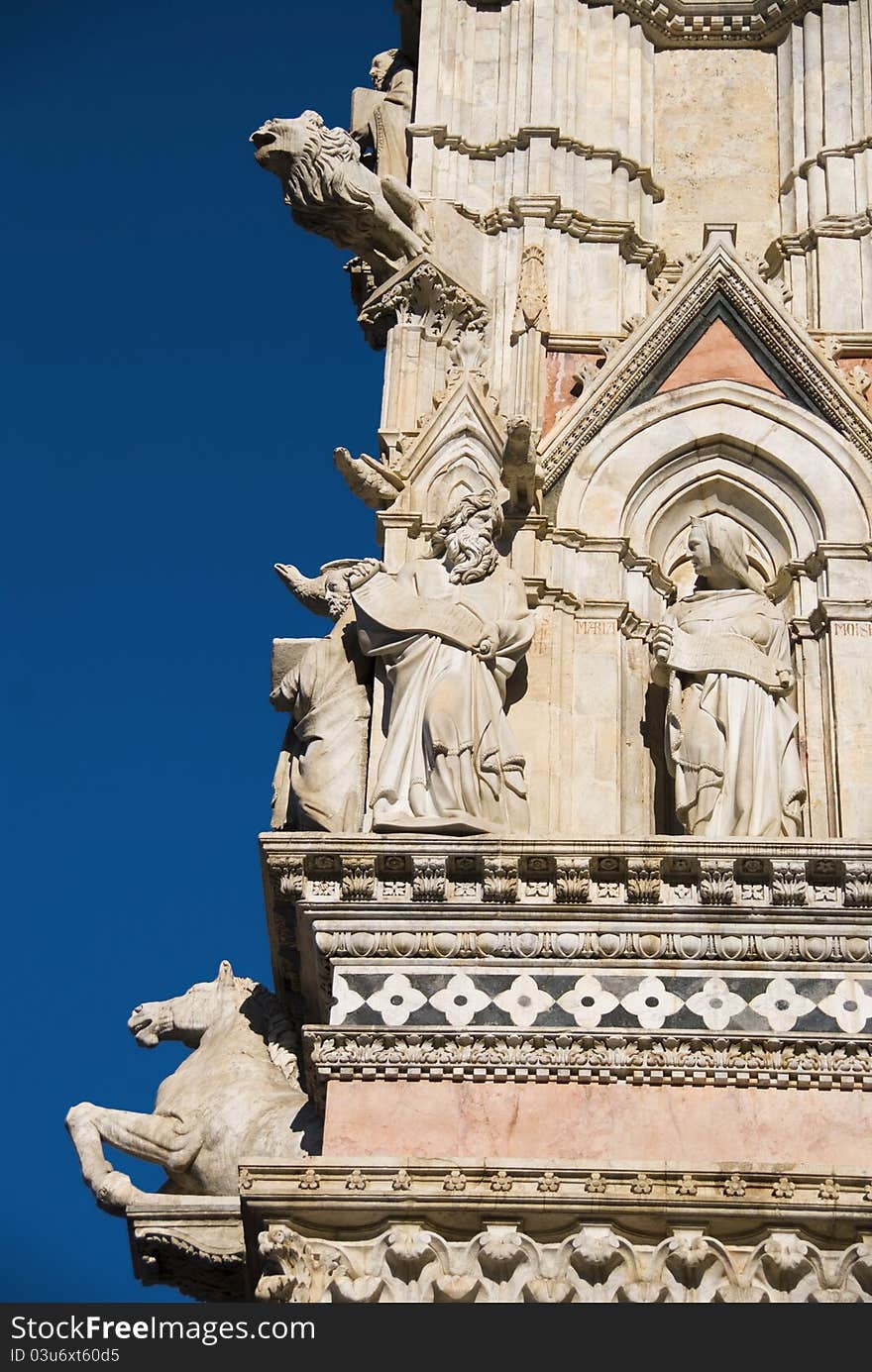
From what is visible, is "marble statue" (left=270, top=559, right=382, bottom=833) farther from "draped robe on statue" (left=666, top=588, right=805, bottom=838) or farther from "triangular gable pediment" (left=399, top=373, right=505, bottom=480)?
"draped robe on statue" (left=666, top=588, right=805, bottom=838)

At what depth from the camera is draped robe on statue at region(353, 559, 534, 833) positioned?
17203 mm

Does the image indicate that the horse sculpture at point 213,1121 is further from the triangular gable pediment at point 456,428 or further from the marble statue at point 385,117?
the marble statue at point 385,117

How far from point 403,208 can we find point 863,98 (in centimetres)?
336

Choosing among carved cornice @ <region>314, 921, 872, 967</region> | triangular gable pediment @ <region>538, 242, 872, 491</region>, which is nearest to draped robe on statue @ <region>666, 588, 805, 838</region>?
carved cornice @ <region>314, 921, 872, 967</region>

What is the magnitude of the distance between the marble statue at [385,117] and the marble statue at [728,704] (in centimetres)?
415

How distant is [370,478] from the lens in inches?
753

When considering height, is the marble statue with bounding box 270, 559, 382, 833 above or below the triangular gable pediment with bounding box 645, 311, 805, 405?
below

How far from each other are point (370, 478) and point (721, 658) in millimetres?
2511

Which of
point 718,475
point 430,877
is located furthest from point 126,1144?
point 718,475

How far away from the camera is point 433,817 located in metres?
17.0

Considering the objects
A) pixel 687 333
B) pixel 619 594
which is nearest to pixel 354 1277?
pixel 619 594

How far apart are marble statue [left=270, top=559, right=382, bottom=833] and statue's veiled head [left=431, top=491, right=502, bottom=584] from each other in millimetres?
458

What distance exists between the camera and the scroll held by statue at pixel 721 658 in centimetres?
1788

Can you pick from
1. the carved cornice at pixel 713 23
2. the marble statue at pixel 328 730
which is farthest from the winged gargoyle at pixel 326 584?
the carved cornice at pixel 713 23
